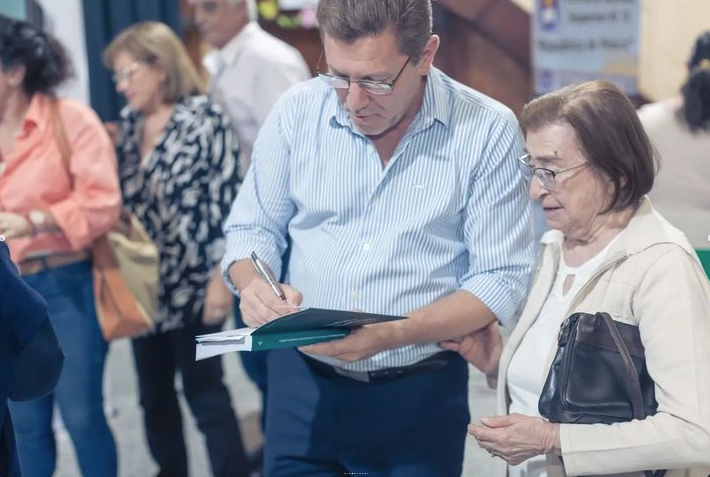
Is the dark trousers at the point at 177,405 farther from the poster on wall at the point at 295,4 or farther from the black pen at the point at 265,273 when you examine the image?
the poster on wall at the point at 295,4

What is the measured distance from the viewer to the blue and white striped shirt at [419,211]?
1926 millimetres

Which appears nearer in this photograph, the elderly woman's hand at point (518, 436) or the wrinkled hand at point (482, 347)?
the elderly woman's hand at point (518, 436)

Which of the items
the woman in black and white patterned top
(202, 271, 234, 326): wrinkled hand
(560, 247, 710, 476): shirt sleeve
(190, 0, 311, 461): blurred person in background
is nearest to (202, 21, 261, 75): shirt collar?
(190, 0, 311, 461): blurred person in background

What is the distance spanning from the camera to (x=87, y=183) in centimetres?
293

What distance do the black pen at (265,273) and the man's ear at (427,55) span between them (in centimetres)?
49

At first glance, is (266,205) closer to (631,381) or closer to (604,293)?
(604,293)

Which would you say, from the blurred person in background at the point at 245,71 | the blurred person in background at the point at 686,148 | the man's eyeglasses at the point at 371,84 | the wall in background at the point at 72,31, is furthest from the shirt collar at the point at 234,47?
the man's eyeglasses at the point at 371,84

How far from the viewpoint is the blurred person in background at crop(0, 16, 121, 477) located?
287cm

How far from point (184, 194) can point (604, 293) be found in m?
1.82

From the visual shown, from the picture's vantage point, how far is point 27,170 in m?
2.88

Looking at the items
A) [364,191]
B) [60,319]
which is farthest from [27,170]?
[364,191]

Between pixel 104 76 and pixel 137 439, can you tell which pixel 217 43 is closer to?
pixel 104 76

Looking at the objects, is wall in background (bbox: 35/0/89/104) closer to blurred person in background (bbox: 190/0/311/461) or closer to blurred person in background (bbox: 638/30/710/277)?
blurred person in background (bbox: 190/0/311/461)

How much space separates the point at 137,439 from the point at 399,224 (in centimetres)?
258
